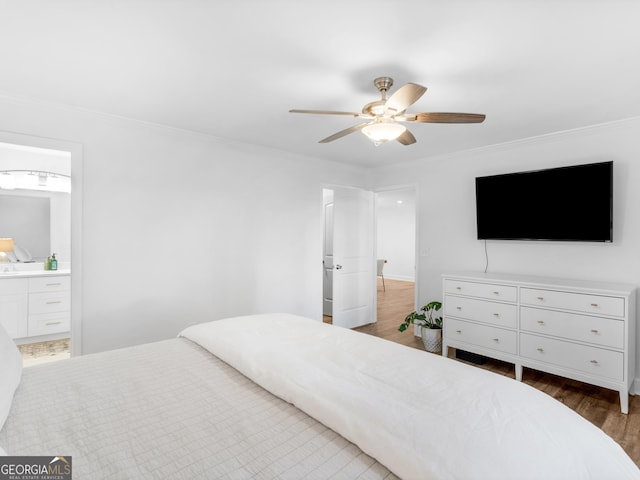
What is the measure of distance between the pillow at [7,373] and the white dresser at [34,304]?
2749 millimetres

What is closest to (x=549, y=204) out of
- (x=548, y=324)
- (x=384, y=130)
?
(x=548, y=324)

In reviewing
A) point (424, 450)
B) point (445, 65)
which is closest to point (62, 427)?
point (424, 450)

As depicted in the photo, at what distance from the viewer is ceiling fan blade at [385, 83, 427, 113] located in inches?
66.2

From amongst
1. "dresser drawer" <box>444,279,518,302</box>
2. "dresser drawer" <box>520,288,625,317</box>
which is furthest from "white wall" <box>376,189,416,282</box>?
"dresser drawer" <box>520,288,625,317</box>

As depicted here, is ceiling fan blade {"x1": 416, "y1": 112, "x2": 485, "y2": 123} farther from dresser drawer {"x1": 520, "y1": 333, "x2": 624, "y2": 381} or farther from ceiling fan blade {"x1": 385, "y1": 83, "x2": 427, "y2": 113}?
dresser drawer {"x1": 520, "y1": 333, "x2": 624, "y2": 381}

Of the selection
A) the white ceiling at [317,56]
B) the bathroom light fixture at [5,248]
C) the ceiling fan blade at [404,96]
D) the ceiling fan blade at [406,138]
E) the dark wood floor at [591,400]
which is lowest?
the dark wood floor at [591,400]

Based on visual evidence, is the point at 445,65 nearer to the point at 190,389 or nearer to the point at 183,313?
the point at 190,389

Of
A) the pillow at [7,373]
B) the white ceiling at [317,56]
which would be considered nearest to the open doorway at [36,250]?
the white ceiling at [317,56]

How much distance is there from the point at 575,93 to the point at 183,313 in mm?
3741

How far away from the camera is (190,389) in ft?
4.61

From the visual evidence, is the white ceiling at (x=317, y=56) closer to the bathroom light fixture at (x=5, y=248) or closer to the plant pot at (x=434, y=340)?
the plant pot at (x=434, y=340)

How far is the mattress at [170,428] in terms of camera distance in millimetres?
927

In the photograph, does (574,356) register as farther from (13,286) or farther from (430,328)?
(13,286)

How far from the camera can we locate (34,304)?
394cm
